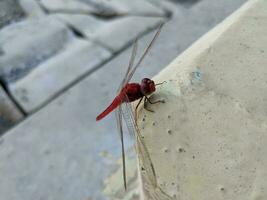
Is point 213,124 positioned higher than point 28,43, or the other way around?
point 213,124

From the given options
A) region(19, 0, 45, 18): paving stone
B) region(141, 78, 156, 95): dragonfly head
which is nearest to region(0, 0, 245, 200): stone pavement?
region(19, 0, 45, 18): paving stone

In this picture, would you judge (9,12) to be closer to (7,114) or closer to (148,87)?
(7,114)

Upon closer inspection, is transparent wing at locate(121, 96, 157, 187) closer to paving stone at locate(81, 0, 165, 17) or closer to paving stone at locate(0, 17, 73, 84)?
paving stone at locate(0, 17, 73, 84)

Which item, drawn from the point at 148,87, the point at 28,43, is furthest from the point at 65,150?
the point at 148,87

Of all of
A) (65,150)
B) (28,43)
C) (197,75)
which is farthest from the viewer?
(28,43)

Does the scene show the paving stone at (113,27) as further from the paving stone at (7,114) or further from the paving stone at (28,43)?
the paving stone at (7,114)

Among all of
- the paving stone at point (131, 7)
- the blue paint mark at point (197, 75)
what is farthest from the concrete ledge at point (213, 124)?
the paving stone at point (131, 7)

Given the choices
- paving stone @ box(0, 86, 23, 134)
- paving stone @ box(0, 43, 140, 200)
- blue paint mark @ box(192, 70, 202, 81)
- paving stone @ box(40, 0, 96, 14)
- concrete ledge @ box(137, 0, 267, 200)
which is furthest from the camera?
paving stone @ box(40, 0, 96, 14)
